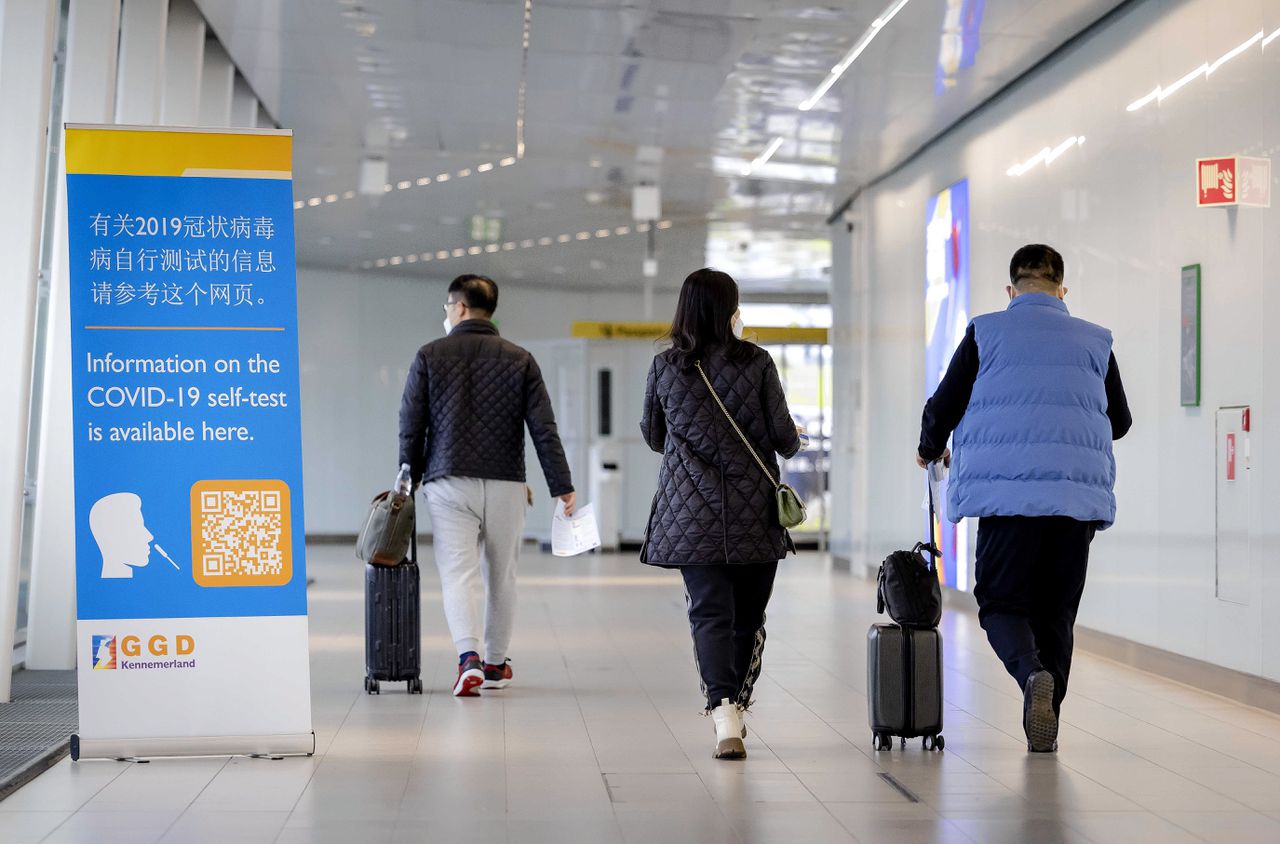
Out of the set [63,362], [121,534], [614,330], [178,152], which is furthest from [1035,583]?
[614,330]

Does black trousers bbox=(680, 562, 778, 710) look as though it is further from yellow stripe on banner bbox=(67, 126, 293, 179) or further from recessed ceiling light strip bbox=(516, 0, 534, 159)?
recessed ceiling light strip bbox=(516, 0, 534, 159)

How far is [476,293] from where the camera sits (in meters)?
6.37

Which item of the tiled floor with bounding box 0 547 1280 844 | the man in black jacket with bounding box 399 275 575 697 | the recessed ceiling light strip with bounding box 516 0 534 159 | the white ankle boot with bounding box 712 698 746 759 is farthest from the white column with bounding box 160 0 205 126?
the white ankle boot with bounding box 712 698 746 759

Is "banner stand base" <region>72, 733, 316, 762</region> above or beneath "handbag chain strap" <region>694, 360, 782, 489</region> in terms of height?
beneath

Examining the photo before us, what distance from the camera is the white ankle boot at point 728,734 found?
183 inches

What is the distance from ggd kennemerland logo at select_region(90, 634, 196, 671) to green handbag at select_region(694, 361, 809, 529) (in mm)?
1726

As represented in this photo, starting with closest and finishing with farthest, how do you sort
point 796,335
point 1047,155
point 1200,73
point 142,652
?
point 142,652 → point 1200,73 → point 1047,155 → point 796,335

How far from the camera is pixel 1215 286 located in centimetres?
671

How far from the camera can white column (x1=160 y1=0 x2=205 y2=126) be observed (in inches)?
345

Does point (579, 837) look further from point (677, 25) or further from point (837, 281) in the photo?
point (837, 281)

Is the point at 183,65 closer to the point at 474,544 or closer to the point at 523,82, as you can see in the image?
the point at 523,82

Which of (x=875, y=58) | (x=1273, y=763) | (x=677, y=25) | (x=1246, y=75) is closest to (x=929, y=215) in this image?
(x=875, y=58)

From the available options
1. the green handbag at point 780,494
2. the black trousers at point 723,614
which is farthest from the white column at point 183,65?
the black trousers at point 723,614

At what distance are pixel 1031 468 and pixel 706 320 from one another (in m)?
1.10
